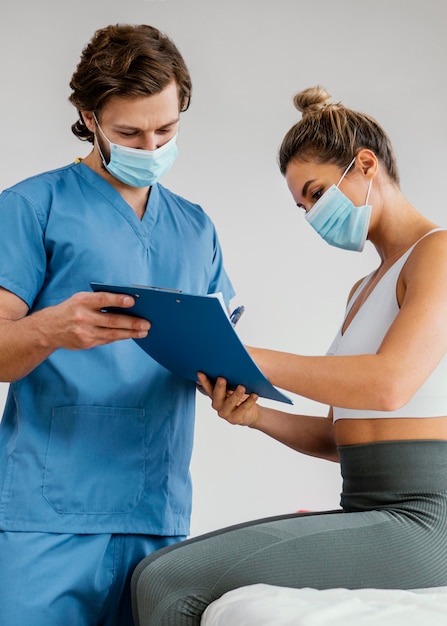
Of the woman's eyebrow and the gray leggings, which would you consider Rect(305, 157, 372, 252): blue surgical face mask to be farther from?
the gray leggings

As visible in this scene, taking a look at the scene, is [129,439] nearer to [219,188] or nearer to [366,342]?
[366,342]

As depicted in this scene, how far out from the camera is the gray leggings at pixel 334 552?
124 cm

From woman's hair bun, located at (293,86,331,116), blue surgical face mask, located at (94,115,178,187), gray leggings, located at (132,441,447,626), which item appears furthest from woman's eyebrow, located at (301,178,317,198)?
gray leggings, located at (132,441,447,626)

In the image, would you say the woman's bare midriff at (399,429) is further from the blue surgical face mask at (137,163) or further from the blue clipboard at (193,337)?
the blue surgical face mask at (137,163)

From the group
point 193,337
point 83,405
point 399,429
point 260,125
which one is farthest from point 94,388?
point 260,125

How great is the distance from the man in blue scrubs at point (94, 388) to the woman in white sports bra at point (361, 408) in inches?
6.2

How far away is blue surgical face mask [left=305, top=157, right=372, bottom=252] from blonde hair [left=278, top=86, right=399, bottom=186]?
4 cm

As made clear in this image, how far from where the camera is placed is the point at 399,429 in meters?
1.48

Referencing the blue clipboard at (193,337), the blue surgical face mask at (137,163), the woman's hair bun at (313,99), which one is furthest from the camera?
the woman's hair bun at (313,99)

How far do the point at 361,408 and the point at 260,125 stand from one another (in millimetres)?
1590

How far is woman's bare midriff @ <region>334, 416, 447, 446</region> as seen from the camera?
57.9 inches

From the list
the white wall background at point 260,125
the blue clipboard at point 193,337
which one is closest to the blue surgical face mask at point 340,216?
the blue clipboard at point 193,337

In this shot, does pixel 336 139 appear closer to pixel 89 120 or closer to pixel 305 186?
pixel 305 186

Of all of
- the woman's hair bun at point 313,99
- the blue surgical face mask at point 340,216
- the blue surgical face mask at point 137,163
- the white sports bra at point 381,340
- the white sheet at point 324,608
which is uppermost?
the woman's hair bun at point 313,99
